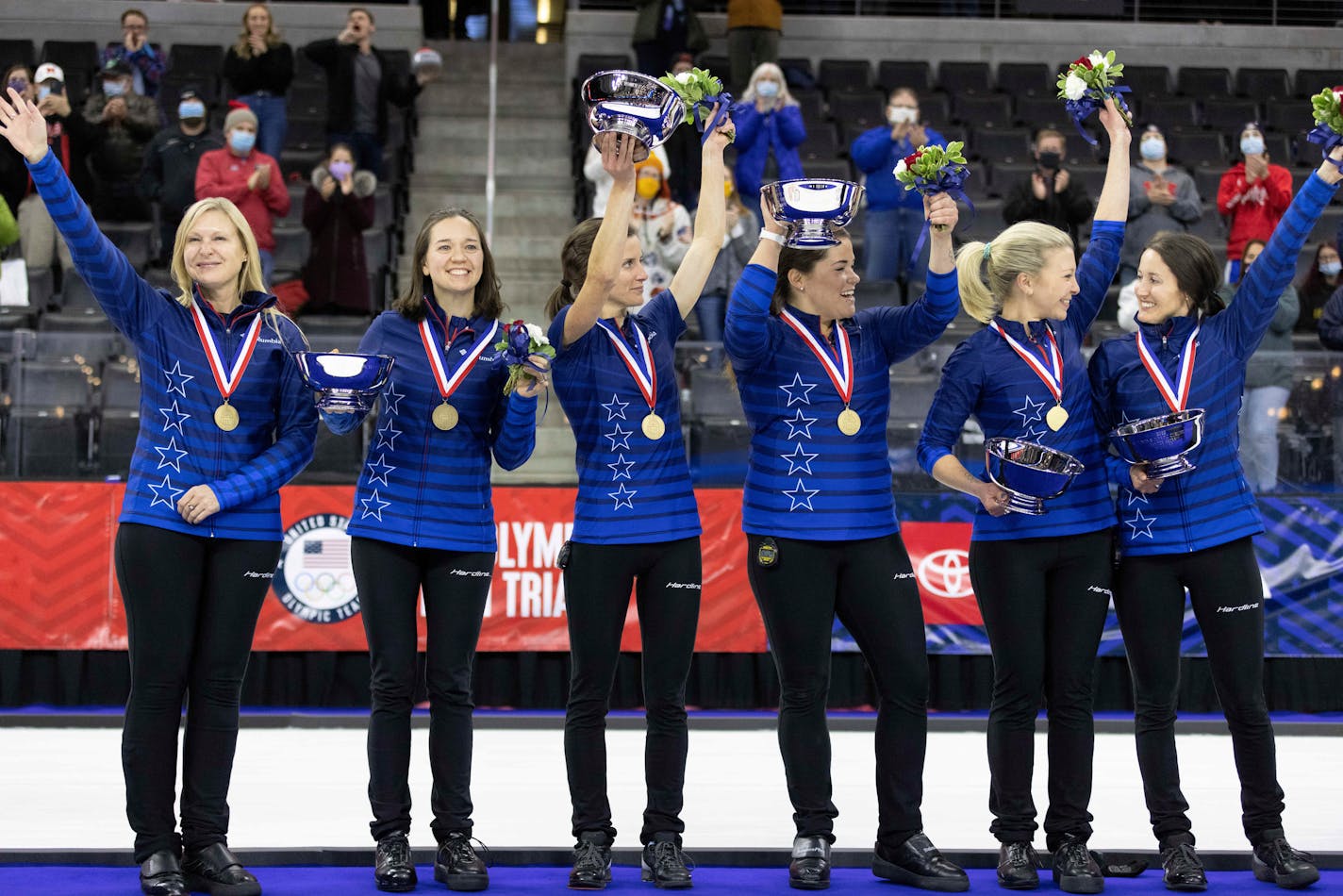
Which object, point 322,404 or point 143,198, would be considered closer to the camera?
point 322,404

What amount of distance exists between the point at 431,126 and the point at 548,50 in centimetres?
168

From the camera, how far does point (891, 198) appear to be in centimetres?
1016

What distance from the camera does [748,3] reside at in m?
11.9

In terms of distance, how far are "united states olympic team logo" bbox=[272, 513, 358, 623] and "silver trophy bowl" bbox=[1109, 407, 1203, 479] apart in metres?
4.41

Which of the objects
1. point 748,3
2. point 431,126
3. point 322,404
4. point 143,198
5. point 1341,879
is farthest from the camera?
point 431,126

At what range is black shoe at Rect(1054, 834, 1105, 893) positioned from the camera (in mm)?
4176

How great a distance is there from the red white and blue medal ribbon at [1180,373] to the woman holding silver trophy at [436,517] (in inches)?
66.5

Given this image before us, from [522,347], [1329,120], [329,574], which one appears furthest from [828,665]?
[329,574]

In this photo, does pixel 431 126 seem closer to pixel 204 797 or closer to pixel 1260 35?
pixel 1260 35

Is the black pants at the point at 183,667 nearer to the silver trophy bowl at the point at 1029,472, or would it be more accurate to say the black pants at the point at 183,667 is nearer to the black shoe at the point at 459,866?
the black shoe at the point at 459,866

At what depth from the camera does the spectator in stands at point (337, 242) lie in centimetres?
991

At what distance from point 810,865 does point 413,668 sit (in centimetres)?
117

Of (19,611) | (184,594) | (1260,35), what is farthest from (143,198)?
(1260,35)

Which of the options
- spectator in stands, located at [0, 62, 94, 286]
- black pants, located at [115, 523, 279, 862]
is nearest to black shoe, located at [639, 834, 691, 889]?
black pants, located at [115, 523, 279, 862]
